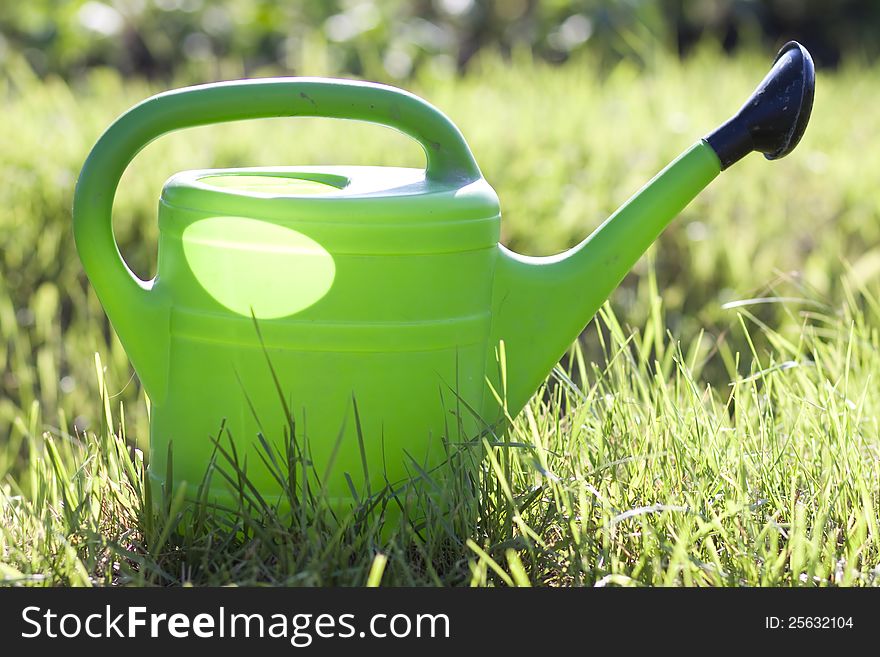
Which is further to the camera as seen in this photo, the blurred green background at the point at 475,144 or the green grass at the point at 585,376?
the blurred green background at the point at 475,144

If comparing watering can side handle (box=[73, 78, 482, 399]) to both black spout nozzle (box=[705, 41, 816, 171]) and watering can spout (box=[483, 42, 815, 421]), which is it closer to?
watering can spout (box=[483, 42, 815, 421])

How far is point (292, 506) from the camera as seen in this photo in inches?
46.5

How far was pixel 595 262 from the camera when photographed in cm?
136

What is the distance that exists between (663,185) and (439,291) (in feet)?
1.07

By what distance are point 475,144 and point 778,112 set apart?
157 centimetres

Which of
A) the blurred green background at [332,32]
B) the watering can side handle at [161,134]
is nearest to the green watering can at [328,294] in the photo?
the watering can side handle at [161,134]

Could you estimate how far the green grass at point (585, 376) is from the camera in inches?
46.6

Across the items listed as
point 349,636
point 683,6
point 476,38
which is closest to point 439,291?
point 349,636

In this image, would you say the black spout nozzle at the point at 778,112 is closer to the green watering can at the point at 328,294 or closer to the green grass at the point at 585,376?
the green watering can at the point at 328,294

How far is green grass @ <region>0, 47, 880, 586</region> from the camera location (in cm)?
118

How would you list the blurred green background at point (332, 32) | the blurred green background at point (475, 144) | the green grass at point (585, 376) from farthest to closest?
the blurred green background at point (332, 32) → the blurred green background at point (475, 144) → the green grass at point (585, 376)

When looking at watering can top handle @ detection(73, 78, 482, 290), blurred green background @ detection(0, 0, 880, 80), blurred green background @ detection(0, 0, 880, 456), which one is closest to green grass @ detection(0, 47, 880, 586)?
blurred green background @ detection(0, 0, 880, 456)

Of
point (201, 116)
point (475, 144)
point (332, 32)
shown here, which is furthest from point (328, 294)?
point (332, 32)

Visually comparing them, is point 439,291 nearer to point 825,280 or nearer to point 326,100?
point 326,100
